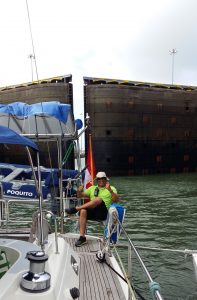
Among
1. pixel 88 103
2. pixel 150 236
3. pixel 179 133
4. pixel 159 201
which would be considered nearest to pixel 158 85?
pixel 179 133

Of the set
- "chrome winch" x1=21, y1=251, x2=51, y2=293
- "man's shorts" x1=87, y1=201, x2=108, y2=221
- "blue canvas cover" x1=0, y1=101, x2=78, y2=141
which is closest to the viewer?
"chrome winch" x1=21, y1=251, x2=51, y2=293

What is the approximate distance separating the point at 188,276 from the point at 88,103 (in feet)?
62.7

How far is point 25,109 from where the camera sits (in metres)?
7.45

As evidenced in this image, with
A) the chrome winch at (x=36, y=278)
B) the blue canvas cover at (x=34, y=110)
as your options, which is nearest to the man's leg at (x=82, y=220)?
the blue canvas cover at (x=34, y=110)

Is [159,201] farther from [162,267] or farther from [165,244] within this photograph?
[162,267]

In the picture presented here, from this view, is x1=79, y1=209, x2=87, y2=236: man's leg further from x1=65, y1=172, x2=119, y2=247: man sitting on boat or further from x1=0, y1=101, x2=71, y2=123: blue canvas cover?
x1=0, y1=101, x2=71, y2=123: blue canvas cover

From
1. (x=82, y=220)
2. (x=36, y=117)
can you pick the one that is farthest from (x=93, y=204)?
(x=36, y=117)

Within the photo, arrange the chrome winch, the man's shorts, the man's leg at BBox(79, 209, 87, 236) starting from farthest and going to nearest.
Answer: the man's shorts, the man's leg at BBox(79, 209, 87, 236), the chrome winch

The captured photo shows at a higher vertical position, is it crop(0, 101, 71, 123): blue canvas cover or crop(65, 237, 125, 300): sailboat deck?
crop(0, 101, 71, 123): blue canvas cover

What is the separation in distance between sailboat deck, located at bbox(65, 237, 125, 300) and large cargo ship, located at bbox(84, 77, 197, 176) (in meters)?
19.4

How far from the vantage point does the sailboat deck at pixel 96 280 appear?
3.59 meters

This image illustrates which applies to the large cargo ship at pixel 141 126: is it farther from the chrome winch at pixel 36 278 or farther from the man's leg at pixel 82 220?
the chrome winch at pixel 36 278

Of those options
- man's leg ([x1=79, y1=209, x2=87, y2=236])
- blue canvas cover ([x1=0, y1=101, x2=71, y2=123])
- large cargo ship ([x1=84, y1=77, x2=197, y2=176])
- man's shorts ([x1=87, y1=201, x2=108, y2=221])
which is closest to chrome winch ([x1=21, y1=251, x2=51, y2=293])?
man's leg ([x1=79, y1=209, x2=87, y2=236])

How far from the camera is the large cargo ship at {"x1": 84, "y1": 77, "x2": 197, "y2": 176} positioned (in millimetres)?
24344
